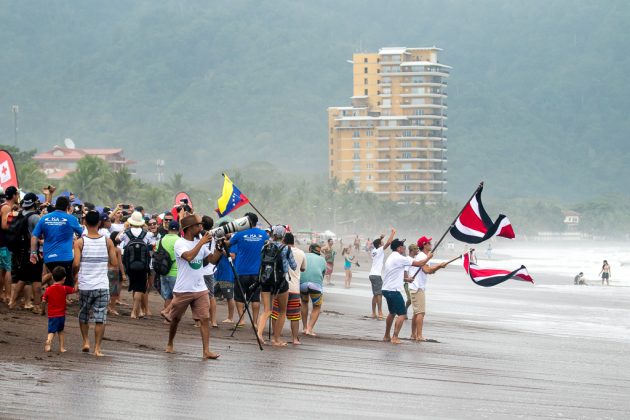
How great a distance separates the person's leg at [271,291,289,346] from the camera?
13406 mm

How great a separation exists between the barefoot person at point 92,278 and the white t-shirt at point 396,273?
5.18 m

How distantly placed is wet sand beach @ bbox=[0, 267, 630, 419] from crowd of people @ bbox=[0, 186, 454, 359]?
1.17ft

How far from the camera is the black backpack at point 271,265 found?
13266 mm

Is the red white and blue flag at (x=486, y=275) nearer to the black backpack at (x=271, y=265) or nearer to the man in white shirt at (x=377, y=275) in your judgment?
the black backpack at (x=271, y=265)

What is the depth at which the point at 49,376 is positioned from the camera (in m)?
9.40

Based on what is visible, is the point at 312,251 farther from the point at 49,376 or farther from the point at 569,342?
the point at 49,376

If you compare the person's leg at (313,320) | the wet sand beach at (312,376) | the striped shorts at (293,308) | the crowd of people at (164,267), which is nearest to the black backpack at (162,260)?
the crowd of people at (164,267)

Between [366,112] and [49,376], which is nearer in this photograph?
[49,376]

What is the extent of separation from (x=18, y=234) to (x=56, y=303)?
3213 mm

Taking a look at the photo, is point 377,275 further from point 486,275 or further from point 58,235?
point 58,235

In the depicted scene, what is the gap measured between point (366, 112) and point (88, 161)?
92.2 meters

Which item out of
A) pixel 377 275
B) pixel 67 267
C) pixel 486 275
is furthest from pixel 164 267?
pixel 377 275

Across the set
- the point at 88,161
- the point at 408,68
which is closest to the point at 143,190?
the point at 88,161

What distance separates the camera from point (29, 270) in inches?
538
